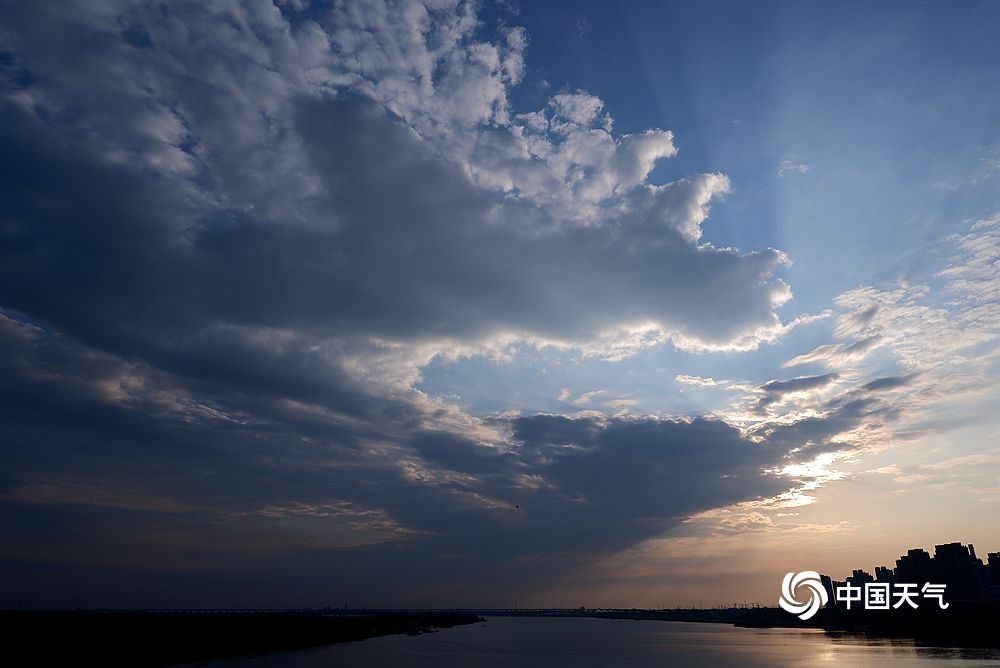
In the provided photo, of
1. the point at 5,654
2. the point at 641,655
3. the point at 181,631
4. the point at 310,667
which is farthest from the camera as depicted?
the point at 181,631

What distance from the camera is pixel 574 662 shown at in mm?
77688

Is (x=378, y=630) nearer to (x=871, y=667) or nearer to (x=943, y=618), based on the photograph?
(x=871, y=667)

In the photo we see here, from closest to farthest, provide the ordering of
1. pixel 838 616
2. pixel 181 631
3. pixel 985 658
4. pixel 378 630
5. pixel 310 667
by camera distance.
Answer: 1. pixel 310 667
2. pixel 985 658
3. pixel 181 631
4. pixel 378 630
5. pixel 838 616

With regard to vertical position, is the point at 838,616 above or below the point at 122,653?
below

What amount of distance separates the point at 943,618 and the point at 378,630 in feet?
443

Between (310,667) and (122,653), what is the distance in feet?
76.7

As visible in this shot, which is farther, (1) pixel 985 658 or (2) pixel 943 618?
(2) pixel 943 618

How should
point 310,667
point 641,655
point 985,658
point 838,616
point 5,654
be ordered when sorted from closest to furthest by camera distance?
point 5,654
point 310,667
point 985,658
point 641,655
point 838,616

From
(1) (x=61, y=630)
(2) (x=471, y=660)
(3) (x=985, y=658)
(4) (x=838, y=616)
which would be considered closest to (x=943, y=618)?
(4) (x=838, y=616)

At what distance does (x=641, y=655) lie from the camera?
295 ft

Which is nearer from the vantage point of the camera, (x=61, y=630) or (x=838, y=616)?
(x=61, y=630)

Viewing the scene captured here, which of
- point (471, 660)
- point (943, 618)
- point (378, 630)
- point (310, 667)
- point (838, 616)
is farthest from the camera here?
point (838, 616)

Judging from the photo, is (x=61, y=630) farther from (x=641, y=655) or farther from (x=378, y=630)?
(x=378, y=630)

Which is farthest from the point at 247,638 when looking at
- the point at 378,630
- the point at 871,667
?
the point at 871,667
